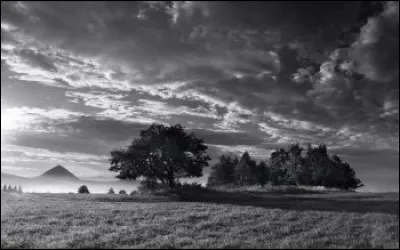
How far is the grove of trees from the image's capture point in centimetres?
7900

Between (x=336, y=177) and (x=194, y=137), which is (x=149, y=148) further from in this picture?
(x=336, y=177)

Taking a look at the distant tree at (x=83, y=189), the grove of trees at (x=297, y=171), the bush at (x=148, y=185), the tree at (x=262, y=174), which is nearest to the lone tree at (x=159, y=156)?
the bush at (x=148, y=185)

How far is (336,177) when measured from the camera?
261 feet

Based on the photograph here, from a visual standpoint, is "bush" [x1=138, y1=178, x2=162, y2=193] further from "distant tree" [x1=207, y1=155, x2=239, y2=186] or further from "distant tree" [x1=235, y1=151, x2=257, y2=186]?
"distant tree" [x1=207, y1=155, x2=239, y2=186]

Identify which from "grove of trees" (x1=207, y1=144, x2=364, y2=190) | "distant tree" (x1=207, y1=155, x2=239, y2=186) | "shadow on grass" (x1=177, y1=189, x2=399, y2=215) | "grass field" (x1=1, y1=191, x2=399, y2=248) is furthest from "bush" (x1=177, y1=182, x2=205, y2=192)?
"distant tree" (x1=207, y1=155, x2=239, y2=186)

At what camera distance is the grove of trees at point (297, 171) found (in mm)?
79000

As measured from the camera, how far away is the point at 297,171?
80438 mm

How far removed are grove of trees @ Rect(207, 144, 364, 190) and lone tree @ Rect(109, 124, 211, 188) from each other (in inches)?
1559

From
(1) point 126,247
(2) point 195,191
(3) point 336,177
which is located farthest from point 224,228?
(3) point 336,177

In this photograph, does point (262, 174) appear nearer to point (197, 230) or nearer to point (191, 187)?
point (191, 187)

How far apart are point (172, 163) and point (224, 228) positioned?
3100 centimetres

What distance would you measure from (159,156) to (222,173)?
59.4 m

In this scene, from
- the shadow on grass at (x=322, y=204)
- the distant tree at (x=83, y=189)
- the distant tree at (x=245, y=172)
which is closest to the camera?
the shadow on grass at (x=322, y=204)

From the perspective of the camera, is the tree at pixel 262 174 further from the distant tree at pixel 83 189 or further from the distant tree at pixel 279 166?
the distant tree at pixel 83 189
